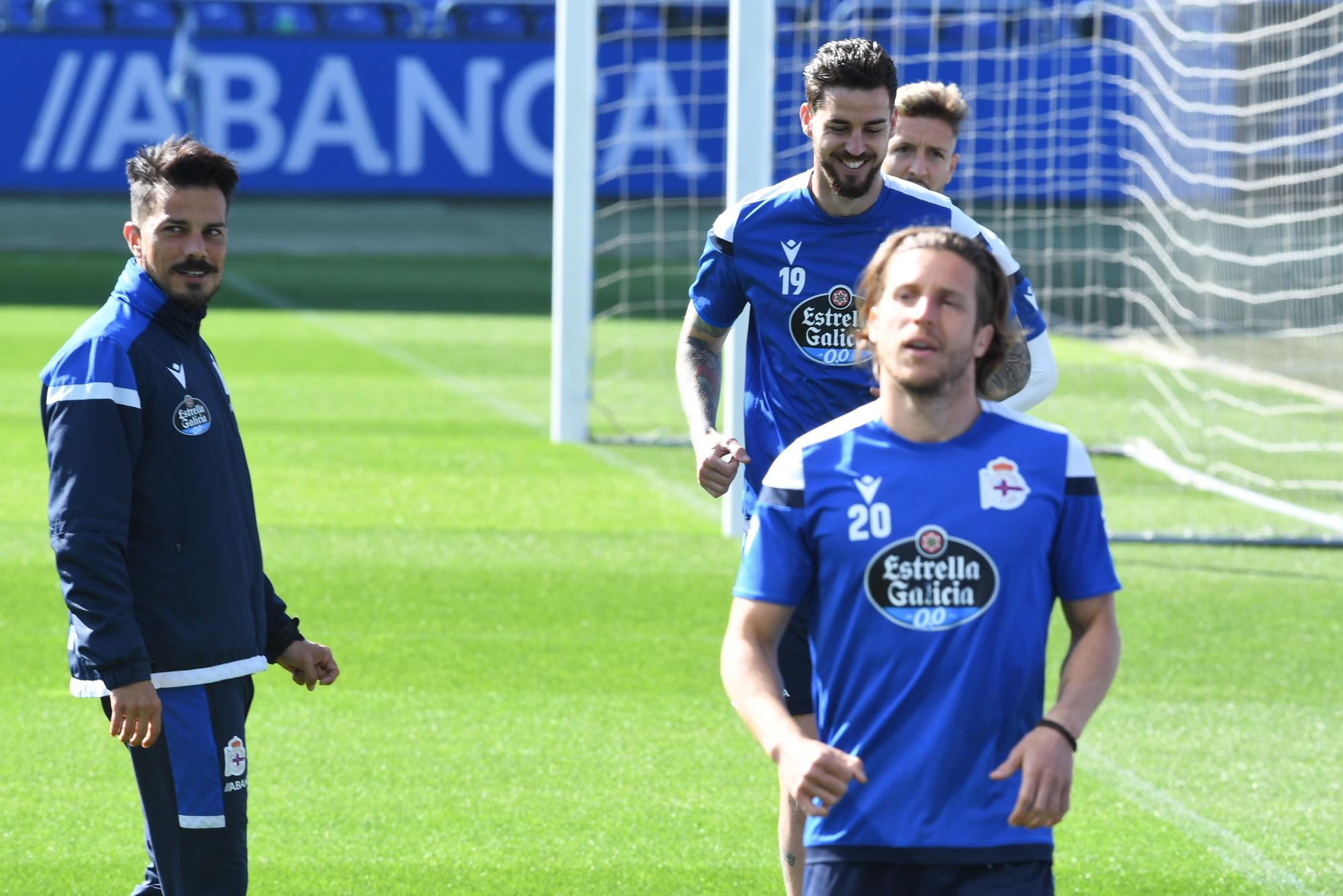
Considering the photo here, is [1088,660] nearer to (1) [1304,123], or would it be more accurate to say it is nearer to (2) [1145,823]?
(2) [1145,823]

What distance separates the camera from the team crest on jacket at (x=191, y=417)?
3486 mm

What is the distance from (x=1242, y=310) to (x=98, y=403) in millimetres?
15823

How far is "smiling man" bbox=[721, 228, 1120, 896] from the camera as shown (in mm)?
2752

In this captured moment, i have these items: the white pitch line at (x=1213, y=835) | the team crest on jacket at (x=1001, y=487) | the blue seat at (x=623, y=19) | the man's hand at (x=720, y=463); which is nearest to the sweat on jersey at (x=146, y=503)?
the man's hand at (x=720, y=463)

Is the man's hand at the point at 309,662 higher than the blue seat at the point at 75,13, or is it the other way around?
the blue seat at the point at 75,13

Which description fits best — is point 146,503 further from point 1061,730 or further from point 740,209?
point 1061,730

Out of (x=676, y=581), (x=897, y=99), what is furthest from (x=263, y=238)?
(x=897, y=99)

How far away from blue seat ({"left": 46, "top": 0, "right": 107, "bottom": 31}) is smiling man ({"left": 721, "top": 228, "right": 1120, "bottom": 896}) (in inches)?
976

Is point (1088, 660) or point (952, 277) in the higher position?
point (952, 277)

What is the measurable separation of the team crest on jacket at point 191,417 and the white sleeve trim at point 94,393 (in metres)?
0.10

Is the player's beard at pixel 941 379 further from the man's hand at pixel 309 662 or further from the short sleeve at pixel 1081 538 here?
the man's hand at pixel 309 662

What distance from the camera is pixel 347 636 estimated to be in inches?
286

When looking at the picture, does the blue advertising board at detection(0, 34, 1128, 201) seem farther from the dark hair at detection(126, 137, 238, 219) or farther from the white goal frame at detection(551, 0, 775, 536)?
A: the dark hair at detection(126, 137, 238, 219)

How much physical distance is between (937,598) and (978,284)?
0.48m
